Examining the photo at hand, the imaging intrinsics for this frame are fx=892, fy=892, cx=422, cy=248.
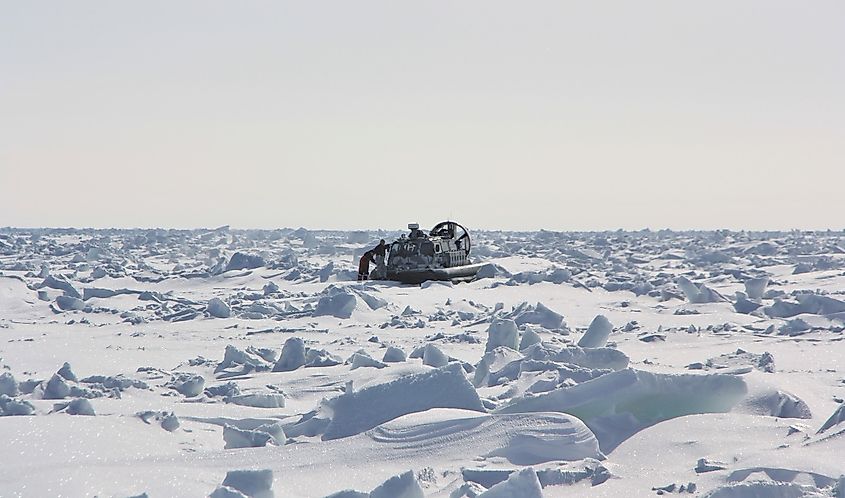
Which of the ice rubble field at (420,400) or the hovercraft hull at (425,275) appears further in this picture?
the hovercraft hull at (425,275)

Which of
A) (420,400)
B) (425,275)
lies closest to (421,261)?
(425,275)

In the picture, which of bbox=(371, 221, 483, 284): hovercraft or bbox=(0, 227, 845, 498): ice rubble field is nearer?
bbox=(0, 227, 845, 498): ice rubble field

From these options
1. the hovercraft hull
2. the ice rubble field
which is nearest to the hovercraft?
the hovercraft hull

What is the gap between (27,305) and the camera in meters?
14.2

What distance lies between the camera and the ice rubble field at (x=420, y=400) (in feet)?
13.2

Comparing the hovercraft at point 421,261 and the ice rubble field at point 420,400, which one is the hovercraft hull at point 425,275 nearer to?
the hovercraft at point 421,261

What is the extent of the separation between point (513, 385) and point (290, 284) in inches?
500

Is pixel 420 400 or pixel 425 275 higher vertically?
pixel 420 400

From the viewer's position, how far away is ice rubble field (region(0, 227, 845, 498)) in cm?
403

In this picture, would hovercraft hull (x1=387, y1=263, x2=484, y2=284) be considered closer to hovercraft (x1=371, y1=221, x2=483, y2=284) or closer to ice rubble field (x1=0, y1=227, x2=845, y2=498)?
hovercraft (x1=371, y1=221, x2=483, y2=284)

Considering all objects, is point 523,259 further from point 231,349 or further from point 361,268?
point 231,349

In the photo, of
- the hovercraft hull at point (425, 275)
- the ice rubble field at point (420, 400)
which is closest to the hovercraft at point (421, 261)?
the hovercraft hull at point (425, 275)

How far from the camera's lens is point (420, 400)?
5.25 metres

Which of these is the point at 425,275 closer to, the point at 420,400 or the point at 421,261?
the point at 421,261
